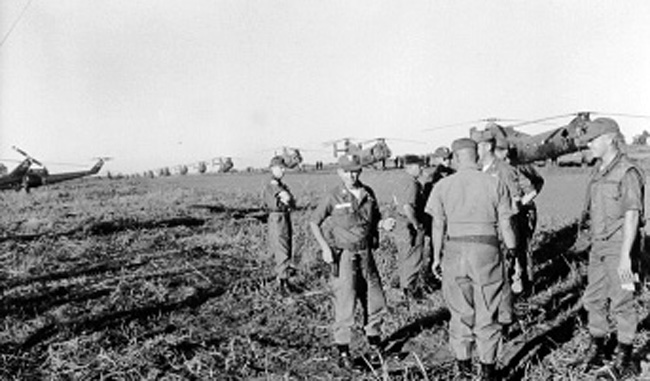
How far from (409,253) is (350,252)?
2.57 m

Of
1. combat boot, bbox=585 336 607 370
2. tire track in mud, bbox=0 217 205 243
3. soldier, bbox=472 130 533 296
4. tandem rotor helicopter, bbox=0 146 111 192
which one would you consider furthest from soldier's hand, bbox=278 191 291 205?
tandem rotor helicopter, bbox=0 146 111 192

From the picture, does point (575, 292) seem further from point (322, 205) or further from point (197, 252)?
point (197, 252)

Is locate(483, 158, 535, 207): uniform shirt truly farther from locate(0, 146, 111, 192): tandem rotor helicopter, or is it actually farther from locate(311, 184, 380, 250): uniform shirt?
locate(0, 146, 111, 192): tandem rotor helicopter

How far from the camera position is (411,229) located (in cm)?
730

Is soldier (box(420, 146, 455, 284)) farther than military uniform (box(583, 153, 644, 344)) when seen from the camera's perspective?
Yes

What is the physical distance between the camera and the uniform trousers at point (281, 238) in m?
7.70

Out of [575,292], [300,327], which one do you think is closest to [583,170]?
[575,292]

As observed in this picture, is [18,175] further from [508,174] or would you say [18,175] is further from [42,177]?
→ [508,174]

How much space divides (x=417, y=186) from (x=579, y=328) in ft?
8.93

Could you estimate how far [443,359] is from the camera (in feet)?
16.2

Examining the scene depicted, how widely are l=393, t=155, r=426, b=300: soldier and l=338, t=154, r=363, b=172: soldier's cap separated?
7.06ft

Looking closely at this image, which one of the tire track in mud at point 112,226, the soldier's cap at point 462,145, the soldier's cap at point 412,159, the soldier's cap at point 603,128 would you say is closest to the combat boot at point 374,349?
the soldier's cap at point 462,145

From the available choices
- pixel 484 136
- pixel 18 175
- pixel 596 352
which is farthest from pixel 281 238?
pixel 18 175

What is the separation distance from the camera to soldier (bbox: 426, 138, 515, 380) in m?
3.98
